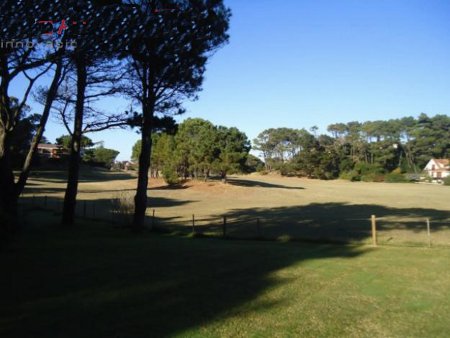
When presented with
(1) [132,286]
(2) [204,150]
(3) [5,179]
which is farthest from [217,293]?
(2) [204,150]

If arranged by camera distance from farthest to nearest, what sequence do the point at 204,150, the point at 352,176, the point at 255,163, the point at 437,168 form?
the point at 255,163
the point at 437,168
the point at 352,176
the point at 204,150

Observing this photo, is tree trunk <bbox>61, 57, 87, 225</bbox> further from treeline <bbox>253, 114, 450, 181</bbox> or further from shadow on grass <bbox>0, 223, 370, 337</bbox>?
treeline <bbox>253, 114, 450, 181</bbox>

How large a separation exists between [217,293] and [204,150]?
40.8m

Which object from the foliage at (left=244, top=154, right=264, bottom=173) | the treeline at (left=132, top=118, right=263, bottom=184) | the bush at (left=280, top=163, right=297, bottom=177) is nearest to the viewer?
the treeline at (left=132, top=118, right=263, bottom=184)

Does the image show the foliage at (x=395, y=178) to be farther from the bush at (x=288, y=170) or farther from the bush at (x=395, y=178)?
the bush at (x=288, y=170)

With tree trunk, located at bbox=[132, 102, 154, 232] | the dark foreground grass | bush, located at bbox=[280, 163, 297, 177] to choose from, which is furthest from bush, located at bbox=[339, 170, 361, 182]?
the dark foreground grass

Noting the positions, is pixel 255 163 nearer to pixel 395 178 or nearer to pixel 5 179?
pixel 395 178

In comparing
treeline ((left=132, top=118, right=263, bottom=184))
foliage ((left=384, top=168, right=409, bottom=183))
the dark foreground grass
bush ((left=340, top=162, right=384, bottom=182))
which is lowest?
the dark foreground grass

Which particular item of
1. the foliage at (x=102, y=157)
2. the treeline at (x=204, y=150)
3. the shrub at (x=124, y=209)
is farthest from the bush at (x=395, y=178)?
the shrub at (x=124, y=209)

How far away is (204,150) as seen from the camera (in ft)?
153

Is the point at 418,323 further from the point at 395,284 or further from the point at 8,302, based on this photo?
the point at 8,302

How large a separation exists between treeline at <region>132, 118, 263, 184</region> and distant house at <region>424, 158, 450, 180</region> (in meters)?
51.5

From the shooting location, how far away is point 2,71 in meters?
10.4

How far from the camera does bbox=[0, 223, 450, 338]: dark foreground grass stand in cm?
477
